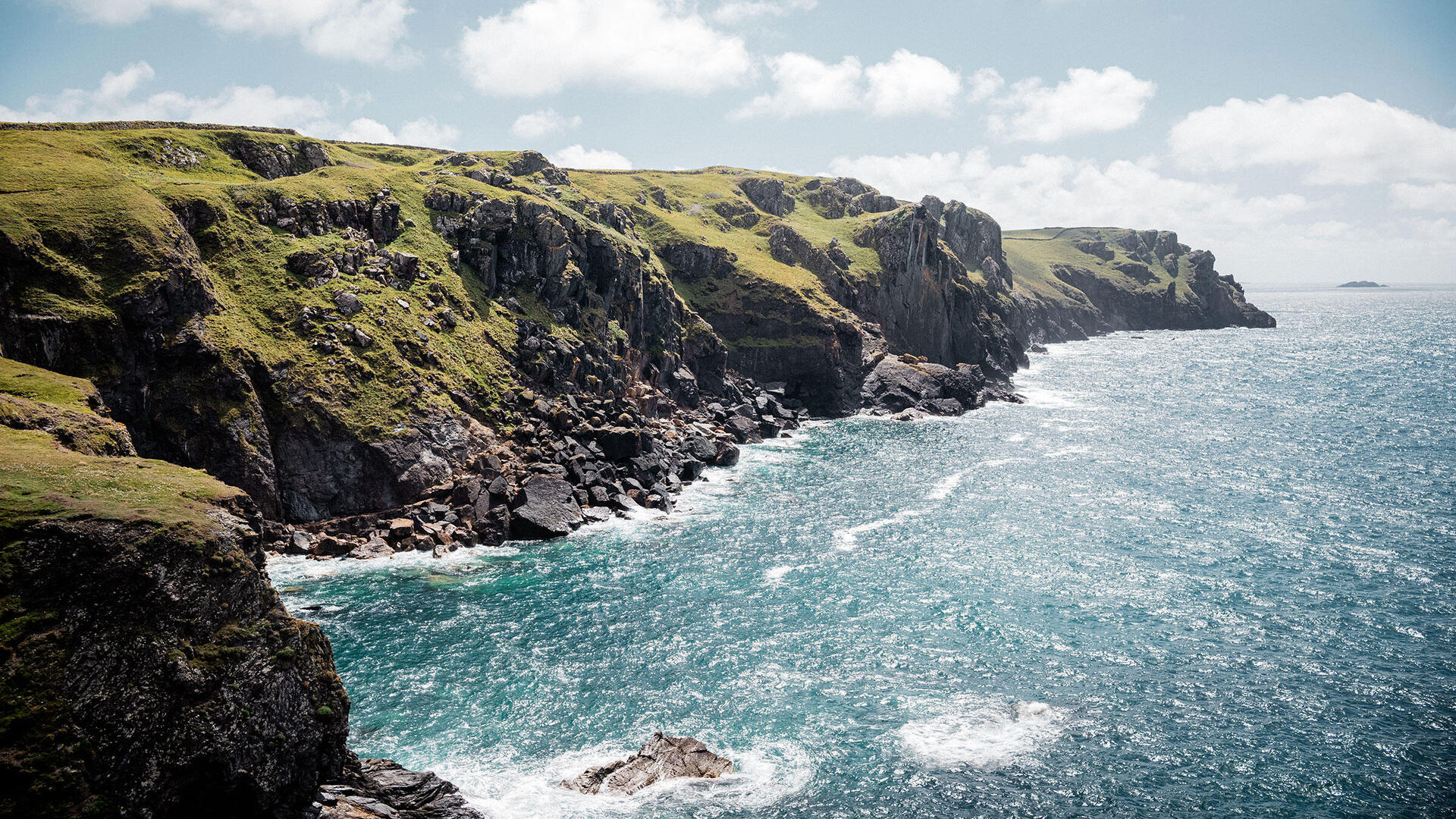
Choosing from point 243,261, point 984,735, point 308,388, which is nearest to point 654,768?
point 984,735

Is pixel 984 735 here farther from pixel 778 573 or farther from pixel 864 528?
pixel 864 528

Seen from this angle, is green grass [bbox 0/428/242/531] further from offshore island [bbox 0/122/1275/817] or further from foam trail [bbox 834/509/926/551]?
foam trail [bbox 834/509/926/551]

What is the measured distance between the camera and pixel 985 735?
3484 centimetres

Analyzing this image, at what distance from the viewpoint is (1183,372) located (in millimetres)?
159500

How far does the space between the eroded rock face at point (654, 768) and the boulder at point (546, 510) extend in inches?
1244

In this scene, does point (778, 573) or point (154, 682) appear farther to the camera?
point (778, 573)

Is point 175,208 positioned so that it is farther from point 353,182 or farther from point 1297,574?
point 1297,574

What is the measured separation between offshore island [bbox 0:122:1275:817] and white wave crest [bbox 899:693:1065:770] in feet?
34.6

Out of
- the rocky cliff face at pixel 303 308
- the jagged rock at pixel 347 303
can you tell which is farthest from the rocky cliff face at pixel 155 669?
the jagged rock at pixel 347 303

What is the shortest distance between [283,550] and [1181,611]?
6277cm

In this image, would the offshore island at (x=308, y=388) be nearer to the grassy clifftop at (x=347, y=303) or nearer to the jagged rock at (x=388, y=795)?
the jagged rock at (x=388, y=795)

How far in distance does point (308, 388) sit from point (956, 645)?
5274cm

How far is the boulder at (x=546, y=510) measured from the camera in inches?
2458

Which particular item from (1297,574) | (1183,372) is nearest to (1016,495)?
(1297,574)
